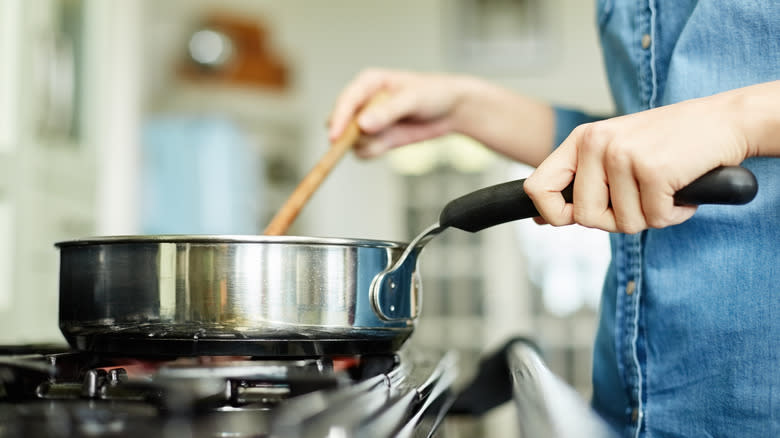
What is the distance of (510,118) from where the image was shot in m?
0.82

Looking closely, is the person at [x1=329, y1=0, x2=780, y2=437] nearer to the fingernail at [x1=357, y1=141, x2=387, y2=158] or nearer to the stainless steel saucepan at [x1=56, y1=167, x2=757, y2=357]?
the stainless steel saucepan at [x1=56, y1=167, x2=757, y2=357]

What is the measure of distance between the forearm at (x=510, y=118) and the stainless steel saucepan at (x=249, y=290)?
12.1 inches

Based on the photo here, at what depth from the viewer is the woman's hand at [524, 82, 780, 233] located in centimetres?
41

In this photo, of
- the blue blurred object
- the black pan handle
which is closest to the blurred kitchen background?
the blue blurred object

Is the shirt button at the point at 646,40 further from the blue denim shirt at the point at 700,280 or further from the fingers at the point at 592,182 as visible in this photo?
the fingers at the point at 592,182

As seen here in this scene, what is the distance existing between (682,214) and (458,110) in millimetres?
424

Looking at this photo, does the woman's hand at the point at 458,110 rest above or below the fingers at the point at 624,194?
above

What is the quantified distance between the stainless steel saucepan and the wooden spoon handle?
7.5 inches

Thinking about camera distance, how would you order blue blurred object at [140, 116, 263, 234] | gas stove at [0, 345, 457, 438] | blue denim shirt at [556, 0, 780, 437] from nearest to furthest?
gas stove at [0, 345, 457, 438]
blue denim shirt at [556, 0, 780, 437]
blue blurred object at [140, 116, 263, 234]

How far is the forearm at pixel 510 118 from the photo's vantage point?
813 mm

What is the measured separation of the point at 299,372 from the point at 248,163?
2.61 m

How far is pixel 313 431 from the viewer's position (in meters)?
0.30

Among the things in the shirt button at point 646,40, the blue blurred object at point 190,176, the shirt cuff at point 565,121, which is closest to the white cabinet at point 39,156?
the blue blurred object at point 190,176

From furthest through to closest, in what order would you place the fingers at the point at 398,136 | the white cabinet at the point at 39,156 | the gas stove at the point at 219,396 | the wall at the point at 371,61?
the wall at the point at 371,61
the white cabinet at the point at 39,156
the fingers at the point at 398,136
the gas stove at the point at 219,396
